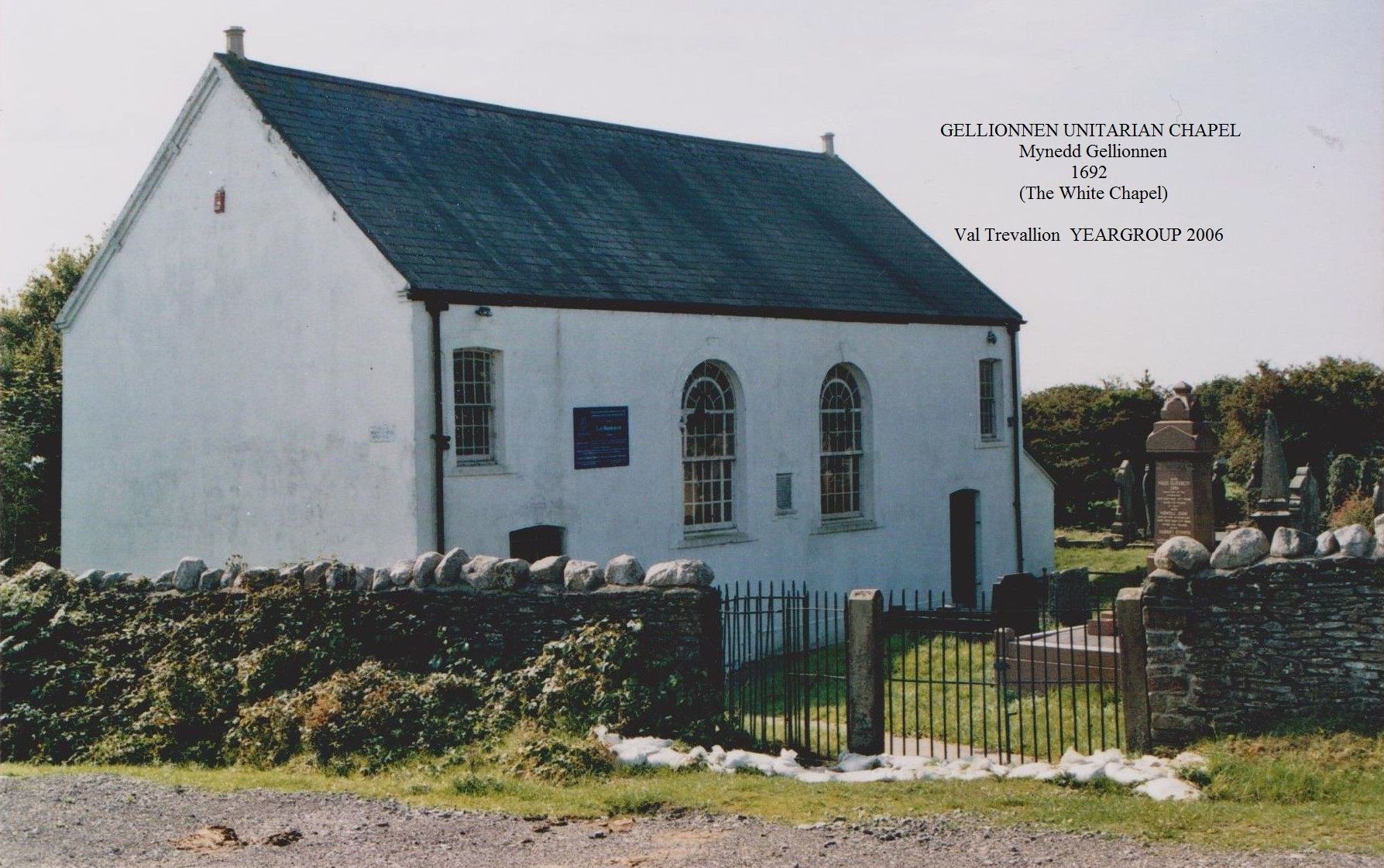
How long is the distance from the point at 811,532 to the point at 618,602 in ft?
35.7

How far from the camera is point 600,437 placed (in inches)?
812

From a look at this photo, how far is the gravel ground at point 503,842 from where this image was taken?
8594 mm

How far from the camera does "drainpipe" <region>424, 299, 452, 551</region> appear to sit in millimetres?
18469

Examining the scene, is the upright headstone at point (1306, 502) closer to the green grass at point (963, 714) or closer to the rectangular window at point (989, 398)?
the rectangular window at point (989, 398)

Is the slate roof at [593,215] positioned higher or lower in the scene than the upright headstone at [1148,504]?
higher

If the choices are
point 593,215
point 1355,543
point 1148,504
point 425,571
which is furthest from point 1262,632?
point 1148,504

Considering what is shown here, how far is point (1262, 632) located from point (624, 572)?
562cm

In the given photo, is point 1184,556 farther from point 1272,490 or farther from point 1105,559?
point 1105,559

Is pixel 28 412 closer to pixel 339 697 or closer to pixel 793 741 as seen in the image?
pixel 339 697

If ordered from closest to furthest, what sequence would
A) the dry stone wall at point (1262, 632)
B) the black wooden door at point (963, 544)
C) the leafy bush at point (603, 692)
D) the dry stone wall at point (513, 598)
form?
the dry stone wall at point (1262, 632)
the leafy bush at point (603, 692)
the dry stone wall at point (513, 598)
the black wooden door at point (963, 544)

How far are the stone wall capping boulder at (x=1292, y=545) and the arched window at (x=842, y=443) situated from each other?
43.0ft

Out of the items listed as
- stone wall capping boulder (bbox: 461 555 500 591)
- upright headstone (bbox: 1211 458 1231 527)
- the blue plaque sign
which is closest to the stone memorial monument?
upright headstone (bbox: 1211 458 1231 527)

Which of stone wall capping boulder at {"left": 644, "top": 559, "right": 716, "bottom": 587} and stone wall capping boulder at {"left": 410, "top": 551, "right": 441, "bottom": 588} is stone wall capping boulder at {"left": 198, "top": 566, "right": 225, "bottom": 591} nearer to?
stone wall capping boulder at {"left": 410, "top": 551, "right": 441, "bottom": 588}

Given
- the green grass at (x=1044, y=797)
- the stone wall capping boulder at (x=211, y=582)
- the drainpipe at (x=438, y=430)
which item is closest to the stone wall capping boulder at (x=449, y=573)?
the green grass at (x=1044, y=797)
